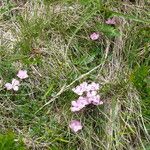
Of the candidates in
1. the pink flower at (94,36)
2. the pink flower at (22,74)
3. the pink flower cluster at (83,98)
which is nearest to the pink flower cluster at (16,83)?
the pink flower at (22,74)

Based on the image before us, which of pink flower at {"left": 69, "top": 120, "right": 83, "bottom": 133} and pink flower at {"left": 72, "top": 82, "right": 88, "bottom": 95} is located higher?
pink flower at {"left": 72, "top": 82, "right": 88, "bottom": 95}

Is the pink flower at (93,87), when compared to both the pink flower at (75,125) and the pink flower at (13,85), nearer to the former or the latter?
the pink flower at (75,125)

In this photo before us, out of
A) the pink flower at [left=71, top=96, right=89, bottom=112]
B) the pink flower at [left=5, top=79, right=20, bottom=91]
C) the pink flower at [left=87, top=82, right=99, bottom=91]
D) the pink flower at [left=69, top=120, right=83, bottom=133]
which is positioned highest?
the pink flower at [left=5, top=79, right=20, bottom=91]

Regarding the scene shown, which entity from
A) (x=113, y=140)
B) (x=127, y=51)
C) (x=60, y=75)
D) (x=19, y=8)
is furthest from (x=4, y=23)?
(x=113, y=140)

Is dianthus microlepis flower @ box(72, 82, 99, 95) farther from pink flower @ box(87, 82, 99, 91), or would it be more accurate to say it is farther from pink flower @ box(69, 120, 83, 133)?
pink flower @ box(69, 120, 83, 133)

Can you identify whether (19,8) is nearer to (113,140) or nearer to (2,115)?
(2,115)

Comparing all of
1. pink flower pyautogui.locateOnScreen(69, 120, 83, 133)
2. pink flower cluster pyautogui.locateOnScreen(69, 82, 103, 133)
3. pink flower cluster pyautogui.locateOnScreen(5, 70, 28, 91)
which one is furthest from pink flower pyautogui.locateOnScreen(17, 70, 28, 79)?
pink flower pyautogui.locateOnScreen(69, 120, 83, 133)

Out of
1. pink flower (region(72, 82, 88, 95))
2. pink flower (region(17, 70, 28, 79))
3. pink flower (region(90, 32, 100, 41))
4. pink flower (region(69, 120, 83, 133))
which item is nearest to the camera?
pink flower (region(69, 120, 83, 133))
